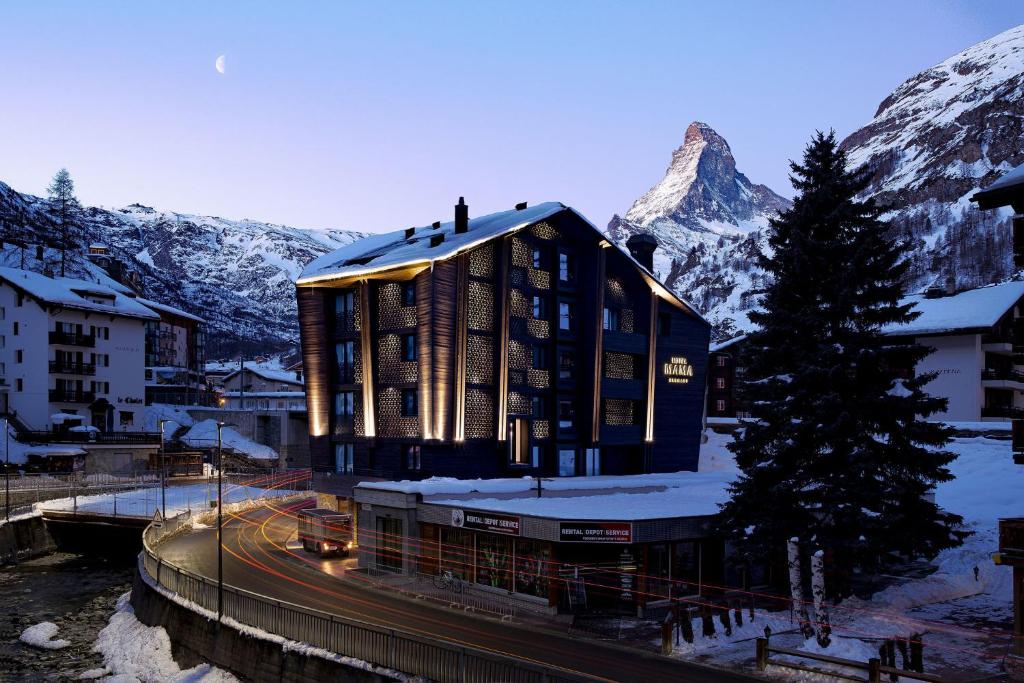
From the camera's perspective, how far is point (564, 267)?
60312 mm

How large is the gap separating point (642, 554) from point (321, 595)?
13.9 metres

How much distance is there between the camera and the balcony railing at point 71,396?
92000 mm

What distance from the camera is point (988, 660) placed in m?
26.5

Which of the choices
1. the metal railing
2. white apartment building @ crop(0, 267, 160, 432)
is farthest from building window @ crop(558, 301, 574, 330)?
white apartment building @ crop(0, 267, 160, 432)

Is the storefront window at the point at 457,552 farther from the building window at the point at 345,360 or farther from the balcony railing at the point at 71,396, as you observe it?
the balcony railing at the point at 71,396

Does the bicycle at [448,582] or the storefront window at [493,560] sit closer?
the storefront window at [493,560]

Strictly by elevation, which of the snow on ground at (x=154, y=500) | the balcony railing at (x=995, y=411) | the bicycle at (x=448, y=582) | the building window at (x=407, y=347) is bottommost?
the snow on ground at (x=154, y=500)

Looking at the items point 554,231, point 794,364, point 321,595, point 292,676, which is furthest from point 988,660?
point 554,231

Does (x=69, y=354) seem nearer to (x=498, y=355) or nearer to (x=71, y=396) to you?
(x=71, y=396)

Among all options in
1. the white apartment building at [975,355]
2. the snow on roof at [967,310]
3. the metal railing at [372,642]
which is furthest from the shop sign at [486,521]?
the snow on roof at [967,310]

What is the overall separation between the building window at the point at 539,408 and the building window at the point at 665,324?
12.2 meters

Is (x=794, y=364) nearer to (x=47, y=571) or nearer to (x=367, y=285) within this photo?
(x=367, y=285)

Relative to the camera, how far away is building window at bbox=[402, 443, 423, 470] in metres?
54.0

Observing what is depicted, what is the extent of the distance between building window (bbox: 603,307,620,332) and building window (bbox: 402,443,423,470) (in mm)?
16319
